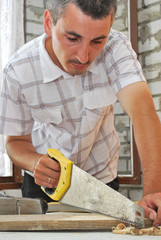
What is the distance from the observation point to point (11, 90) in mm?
1642

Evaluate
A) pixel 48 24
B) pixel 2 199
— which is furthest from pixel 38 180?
pixel 48 24

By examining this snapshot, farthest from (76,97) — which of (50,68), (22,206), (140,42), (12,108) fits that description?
(140,42)

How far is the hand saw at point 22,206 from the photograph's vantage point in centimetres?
131

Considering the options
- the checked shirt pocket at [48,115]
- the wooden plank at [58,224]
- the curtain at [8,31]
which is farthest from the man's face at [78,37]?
the curtain at [8,31]

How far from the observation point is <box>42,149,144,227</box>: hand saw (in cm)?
108

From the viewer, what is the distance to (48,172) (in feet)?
4.13

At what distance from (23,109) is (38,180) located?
1.51 ft

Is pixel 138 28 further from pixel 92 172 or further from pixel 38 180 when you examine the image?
pixel 38 180

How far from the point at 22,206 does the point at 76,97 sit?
1.79 ft

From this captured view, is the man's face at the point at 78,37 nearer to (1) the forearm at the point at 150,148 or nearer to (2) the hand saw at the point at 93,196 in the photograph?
(1) the forearm at the point at 150,148

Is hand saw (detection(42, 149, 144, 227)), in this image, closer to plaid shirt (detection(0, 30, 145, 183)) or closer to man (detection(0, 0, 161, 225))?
man (detection(0, 0, 161, 225))

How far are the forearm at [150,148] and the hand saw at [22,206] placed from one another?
14.1 inches

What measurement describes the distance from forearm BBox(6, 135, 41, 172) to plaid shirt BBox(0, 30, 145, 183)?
0.04 meters

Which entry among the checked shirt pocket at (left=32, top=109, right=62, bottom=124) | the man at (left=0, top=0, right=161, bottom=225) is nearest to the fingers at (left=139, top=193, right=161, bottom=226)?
the man at (left=0, top=0, right=161, bottom=225)
